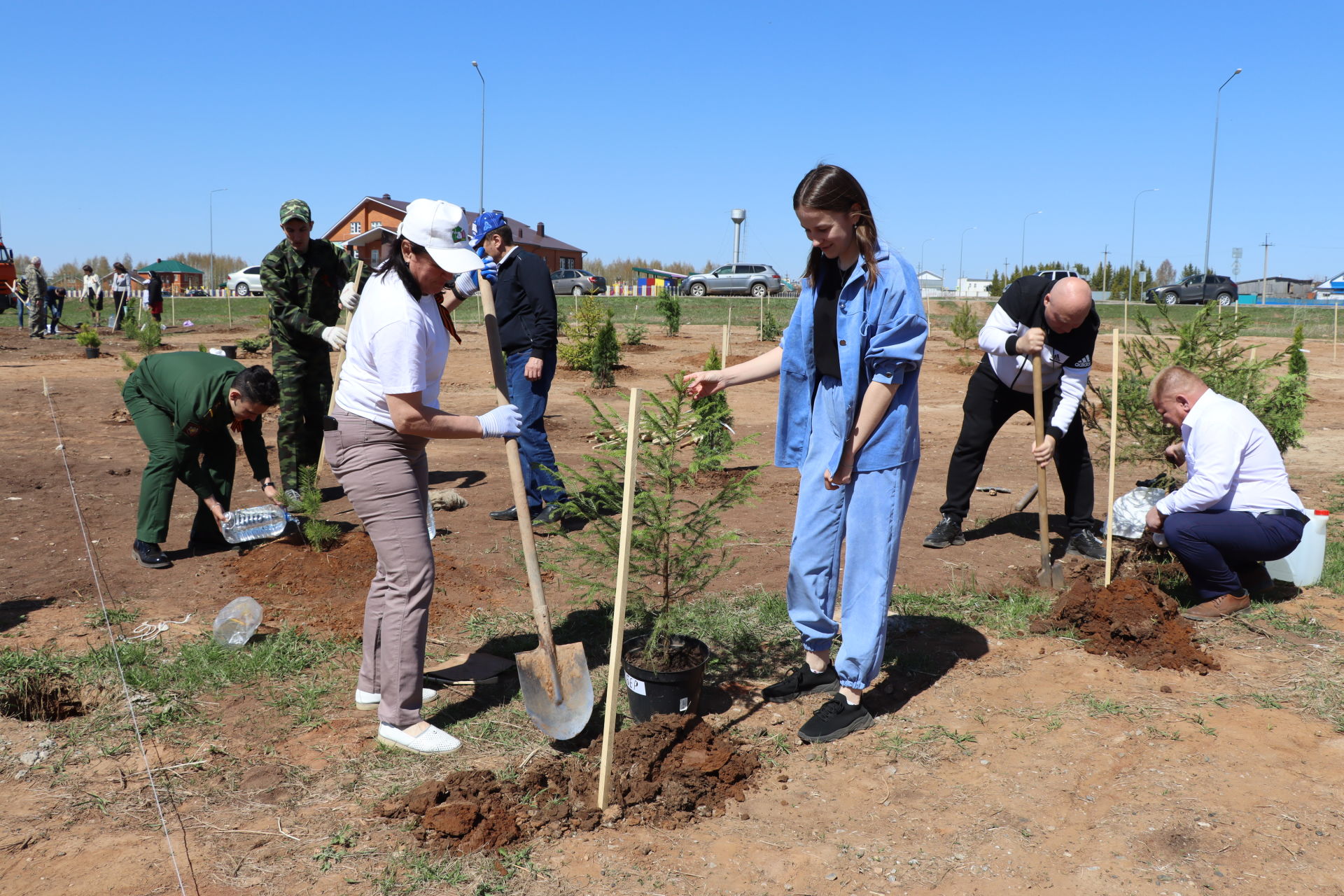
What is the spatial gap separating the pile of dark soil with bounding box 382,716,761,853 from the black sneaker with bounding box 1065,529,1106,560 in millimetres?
3435

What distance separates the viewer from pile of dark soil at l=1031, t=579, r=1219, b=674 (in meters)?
4.28

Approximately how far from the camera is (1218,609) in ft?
16.0

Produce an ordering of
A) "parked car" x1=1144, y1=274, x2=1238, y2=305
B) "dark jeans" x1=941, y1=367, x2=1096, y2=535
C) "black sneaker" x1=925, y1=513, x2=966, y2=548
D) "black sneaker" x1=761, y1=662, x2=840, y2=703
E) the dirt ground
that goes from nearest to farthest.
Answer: the dirt ground < "black sneaker" x1=761, y1=662, x2=840, y2=703 < "dark jeans" x1=941, y1=367, x2=1096, y2=535 < "black sneaker" x1=925, y1=513, x2=966, y2=548 < "parked car" x1=1144, y1=274, x2=1238, y2=305

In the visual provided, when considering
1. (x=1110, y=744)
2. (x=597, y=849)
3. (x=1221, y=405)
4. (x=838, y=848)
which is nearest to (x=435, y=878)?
(x=597, y=849)

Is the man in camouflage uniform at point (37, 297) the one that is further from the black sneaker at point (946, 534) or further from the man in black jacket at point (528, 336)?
the black sneaker at point (946, 534)

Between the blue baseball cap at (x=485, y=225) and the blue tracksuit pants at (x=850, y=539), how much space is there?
10.7ft

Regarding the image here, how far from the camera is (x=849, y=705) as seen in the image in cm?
371

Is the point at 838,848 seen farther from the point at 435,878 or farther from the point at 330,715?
the point at 330,715

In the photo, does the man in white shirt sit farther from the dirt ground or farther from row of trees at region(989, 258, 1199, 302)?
row of trees at region(989, 258, 1199, 302)

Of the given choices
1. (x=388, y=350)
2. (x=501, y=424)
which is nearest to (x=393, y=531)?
(x=501, y=424)

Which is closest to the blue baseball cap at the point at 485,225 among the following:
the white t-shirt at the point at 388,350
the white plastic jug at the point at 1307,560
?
the white t-shirt at the point at 388,350

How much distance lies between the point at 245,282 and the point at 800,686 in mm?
40797

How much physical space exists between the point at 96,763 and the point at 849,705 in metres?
2.80

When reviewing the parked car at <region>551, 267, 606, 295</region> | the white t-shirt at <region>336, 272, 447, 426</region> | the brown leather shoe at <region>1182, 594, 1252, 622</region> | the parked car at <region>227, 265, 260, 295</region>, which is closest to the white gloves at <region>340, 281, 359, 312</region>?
the white t-shirt at <region>336, 272, 447, 426</region>
